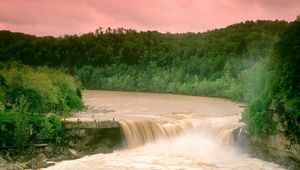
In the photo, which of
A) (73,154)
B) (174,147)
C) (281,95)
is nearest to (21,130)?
(73,154)

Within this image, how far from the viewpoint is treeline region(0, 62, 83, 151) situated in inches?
1226

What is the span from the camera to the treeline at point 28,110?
3114cm

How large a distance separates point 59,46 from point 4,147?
96.0m

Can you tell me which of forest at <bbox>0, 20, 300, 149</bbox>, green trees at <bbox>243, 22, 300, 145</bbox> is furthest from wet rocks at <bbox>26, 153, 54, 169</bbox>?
green trees at <bbox>243, 22, 300, 145</bbox>

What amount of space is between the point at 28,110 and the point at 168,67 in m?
71.9

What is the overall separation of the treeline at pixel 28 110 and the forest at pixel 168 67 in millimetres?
85

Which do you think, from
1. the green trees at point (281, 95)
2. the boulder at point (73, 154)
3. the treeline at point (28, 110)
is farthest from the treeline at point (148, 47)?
the boulder at point (73, 154)

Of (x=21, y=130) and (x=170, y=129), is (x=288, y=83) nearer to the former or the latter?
(x=170, y=129)

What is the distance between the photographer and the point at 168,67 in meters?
106

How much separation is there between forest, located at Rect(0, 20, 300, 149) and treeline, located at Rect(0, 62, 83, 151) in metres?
0.09

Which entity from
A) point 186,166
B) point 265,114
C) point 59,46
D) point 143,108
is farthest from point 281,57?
point 59,46

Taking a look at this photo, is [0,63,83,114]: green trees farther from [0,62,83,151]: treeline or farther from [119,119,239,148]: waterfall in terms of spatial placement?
[119,119,239,148]: waterfall

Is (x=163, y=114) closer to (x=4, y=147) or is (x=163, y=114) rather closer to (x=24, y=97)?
(x=24, y=97)

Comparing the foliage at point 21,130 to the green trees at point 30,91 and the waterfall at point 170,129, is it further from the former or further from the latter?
the waterfall at point 170,129
